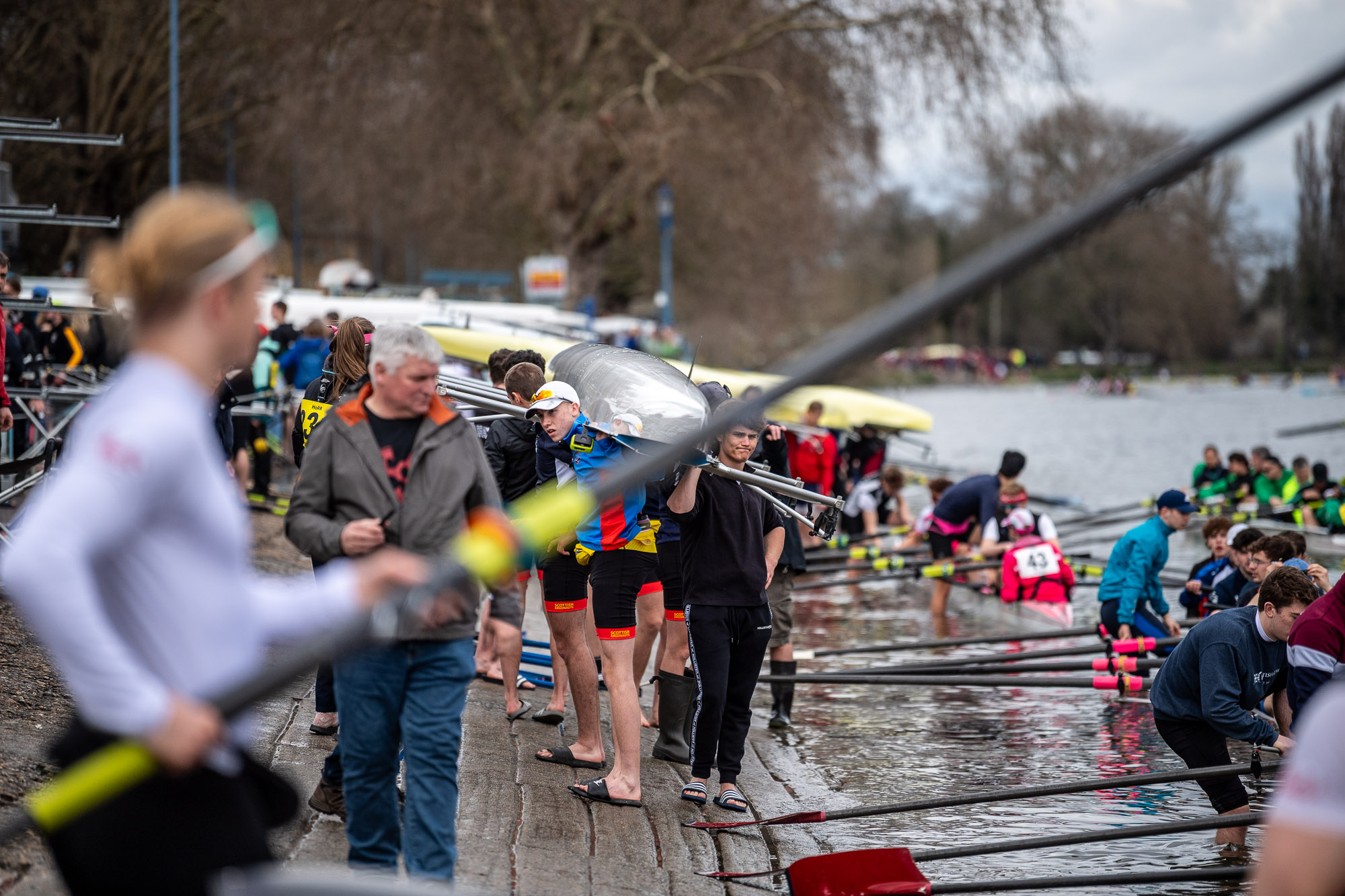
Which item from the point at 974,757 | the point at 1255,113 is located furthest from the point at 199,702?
the point at 974,757

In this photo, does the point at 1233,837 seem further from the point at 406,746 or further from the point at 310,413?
the point at 310,413

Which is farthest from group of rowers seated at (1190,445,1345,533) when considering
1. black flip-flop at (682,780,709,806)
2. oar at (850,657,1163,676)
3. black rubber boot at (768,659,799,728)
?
black flip-flop at (682,780,709,806)

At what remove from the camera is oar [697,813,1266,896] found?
5215 mm

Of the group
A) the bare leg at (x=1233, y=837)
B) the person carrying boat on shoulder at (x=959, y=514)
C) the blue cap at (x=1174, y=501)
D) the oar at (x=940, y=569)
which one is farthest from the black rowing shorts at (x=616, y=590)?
the person carrying boat on shoulder at (x=959, y=514)

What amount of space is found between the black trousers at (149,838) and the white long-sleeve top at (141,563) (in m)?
0.13

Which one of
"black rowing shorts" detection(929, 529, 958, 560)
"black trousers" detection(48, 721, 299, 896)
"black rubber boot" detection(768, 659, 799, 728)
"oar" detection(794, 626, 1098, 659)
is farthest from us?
"black rowing shorts" detection(929, 529, 958, 560)

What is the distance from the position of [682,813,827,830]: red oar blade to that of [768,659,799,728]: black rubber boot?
243 cm

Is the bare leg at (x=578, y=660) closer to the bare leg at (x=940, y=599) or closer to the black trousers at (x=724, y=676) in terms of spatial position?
the black trousers at (x=724, y=676)

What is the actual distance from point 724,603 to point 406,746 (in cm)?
257

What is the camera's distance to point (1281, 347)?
82250 millimetres

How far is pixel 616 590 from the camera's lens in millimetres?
6219

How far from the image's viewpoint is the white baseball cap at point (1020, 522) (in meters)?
12.9

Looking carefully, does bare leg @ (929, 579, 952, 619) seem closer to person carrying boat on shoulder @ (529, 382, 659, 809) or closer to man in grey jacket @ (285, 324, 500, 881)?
person carrying boat on shoulder @ (529, 382, 659, 809)

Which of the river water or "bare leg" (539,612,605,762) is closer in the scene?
"bare leg" (539,612,605,762)
